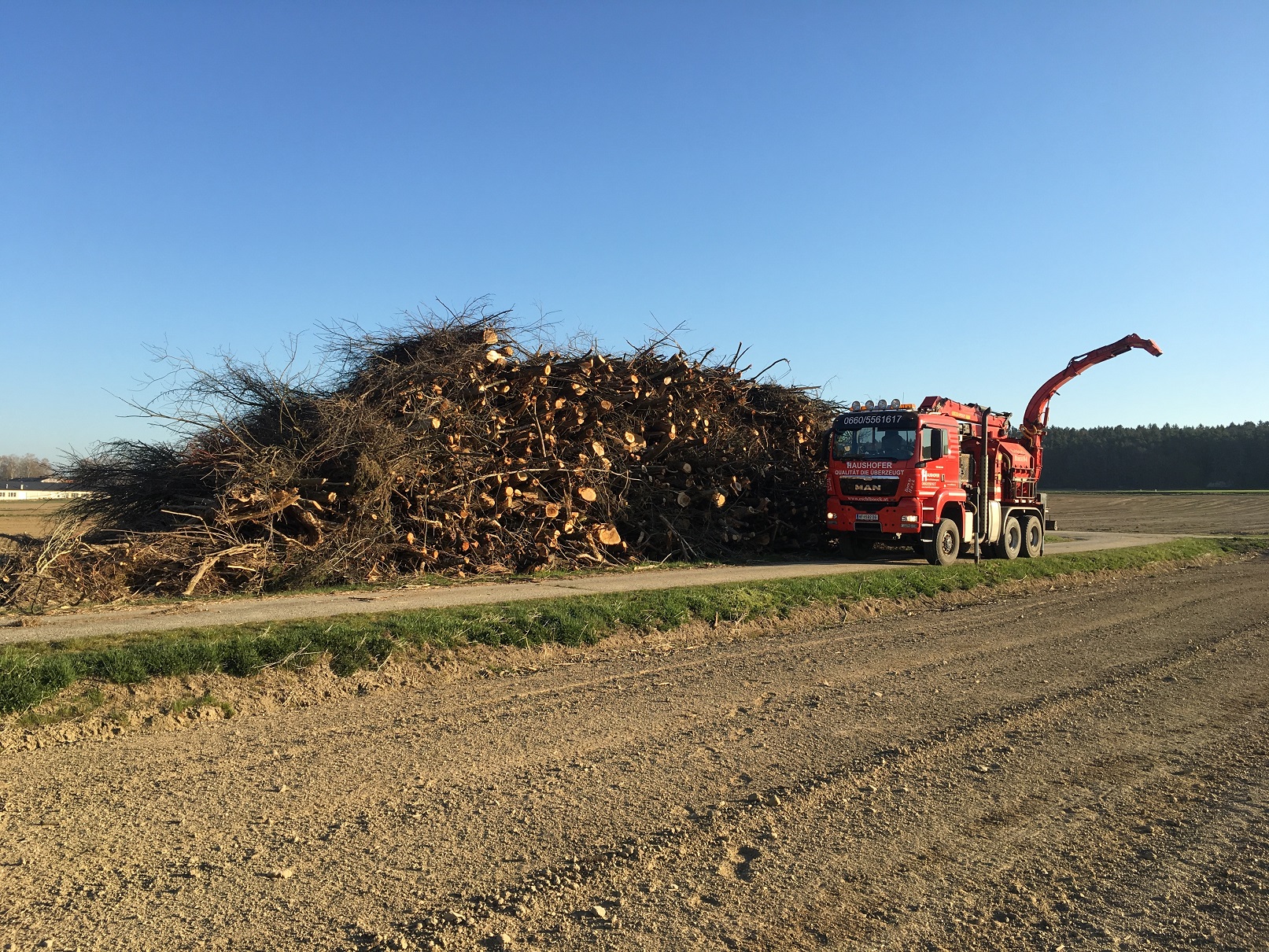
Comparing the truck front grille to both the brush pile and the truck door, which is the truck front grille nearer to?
the truck door

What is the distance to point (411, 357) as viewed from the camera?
53.7ft

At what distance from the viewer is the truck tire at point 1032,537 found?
860 inches

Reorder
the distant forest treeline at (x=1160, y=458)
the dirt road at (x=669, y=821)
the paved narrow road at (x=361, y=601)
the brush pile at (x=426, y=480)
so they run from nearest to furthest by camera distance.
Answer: the dirt road at (x=669, y=821), the paved narrow road at (x=361, y=601), the brush pile at (x=426, y=480), the distant forest treeline at (x=1160, y=458)

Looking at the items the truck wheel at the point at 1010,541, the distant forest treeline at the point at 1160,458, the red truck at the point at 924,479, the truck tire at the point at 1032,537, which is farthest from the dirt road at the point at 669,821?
the distant forest treeline at the point at 1160,458

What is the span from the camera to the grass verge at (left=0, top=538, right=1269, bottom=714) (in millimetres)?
7586

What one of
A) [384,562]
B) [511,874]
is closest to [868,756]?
[511,874]

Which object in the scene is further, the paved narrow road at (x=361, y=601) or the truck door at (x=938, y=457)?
the truck door at (x=938, y=457)

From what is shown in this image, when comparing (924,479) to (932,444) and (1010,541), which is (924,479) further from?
(1010,541)

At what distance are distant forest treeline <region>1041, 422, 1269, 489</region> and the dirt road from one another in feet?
299

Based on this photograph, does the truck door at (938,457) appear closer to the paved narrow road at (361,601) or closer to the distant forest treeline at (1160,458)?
the paved narrow road at (361,601)

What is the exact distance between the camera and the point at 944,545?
61.9 feet

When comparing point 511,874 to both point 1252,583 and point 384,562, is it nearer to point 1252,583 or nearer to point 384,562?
point 384,562

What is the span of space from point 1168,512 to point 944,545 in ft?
123

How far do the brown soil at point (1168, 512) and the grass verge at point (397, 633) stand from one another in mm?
23719
